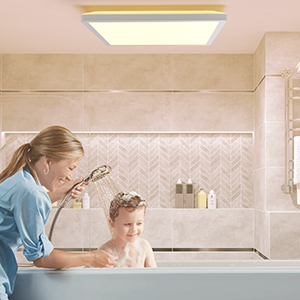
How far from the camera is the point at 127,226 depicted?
6.01 feet

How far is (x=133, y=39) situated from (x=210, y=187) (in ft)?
5.89

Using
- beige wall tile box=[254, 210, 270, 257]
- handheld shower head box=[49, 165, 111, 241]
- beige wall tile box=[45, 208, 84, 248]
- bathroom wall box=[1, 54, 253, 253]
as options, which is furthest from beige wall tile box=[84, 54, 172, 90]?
handheld shower head box=[49, 165, 111, 241]

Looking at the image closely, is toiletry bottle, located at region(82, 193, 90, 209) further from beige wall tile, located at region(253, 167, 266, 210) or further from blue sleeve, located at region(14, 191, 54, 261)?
beige wall tile, located at region(253, 167, 266, 210)

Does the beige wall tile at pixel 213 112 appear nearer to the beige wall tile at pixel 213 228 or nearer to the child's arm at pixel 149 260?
the beige wall tile at pixel 213 228

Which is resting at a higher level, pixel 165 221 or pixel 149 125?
pixel 149 125

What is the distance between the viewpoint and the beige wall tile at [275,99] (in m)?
3.57

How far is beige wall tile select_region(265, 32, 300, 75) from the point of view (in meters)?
3.57

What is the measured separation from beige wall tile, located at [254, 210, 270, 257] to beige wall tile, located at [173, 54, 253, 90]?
4.45 ft

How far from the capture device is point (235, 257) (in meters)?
4.07

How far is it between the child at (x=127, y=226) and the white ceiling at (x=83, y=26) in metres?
1.67

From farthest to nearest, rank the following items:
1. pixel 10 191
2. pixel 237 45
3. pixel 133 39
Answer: pixel 237 45 < pixel 133 39 < pixel 10 191

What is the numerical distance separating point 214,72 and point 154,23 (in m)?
1.40

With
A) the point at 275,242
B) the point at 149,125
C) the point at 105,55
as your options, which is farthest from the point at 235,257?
the point at 105,55

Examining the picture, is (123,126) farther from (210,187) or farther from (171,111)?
(210,187)
